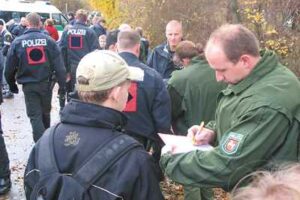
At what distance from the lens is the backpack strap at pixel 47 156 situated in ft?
7.76

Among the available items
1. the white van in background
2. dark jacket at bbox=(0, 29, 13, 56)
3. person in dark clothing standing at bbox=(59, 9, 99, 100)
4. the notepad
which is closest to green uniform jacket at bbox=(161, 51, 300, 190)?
the notepad

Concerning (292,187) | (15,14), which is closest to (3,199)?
(292,187)

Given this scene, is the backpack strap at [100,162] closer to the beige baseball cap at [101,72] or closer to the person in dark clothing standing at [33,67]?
the beige baseball cap at [101,72]

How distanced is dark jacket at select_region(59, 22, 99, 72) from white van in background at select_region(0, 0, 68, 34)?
15.8 m

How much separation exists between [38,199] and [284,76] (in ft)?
4.97

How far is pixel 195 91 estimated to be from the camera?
4.70m

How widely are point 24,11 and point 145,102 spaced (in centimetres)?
2346

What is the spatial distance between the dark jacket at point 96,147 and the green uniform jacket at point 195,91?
90.3 inches

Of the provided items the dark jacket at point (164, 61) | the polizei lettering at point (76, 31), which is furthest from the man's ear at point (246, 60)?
the polizei lettering at point (76, 31)

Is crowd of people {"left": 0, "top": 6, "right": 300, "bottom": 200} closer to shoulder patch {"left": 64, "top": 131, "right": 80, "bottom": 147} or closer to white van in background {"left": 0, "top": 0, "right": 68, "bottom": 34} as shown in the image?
shoulder patch {"left": 64, "top": 131, "right": 80, "bottom": 147}

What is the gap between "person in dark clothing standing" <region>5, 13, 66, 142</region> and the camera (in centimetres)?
716

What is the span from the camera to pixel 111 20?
1781cm

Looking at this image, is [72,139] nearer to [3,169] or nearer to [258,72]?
[258,72]

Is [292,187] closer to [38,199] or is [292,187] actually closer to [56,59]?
[38,199]
